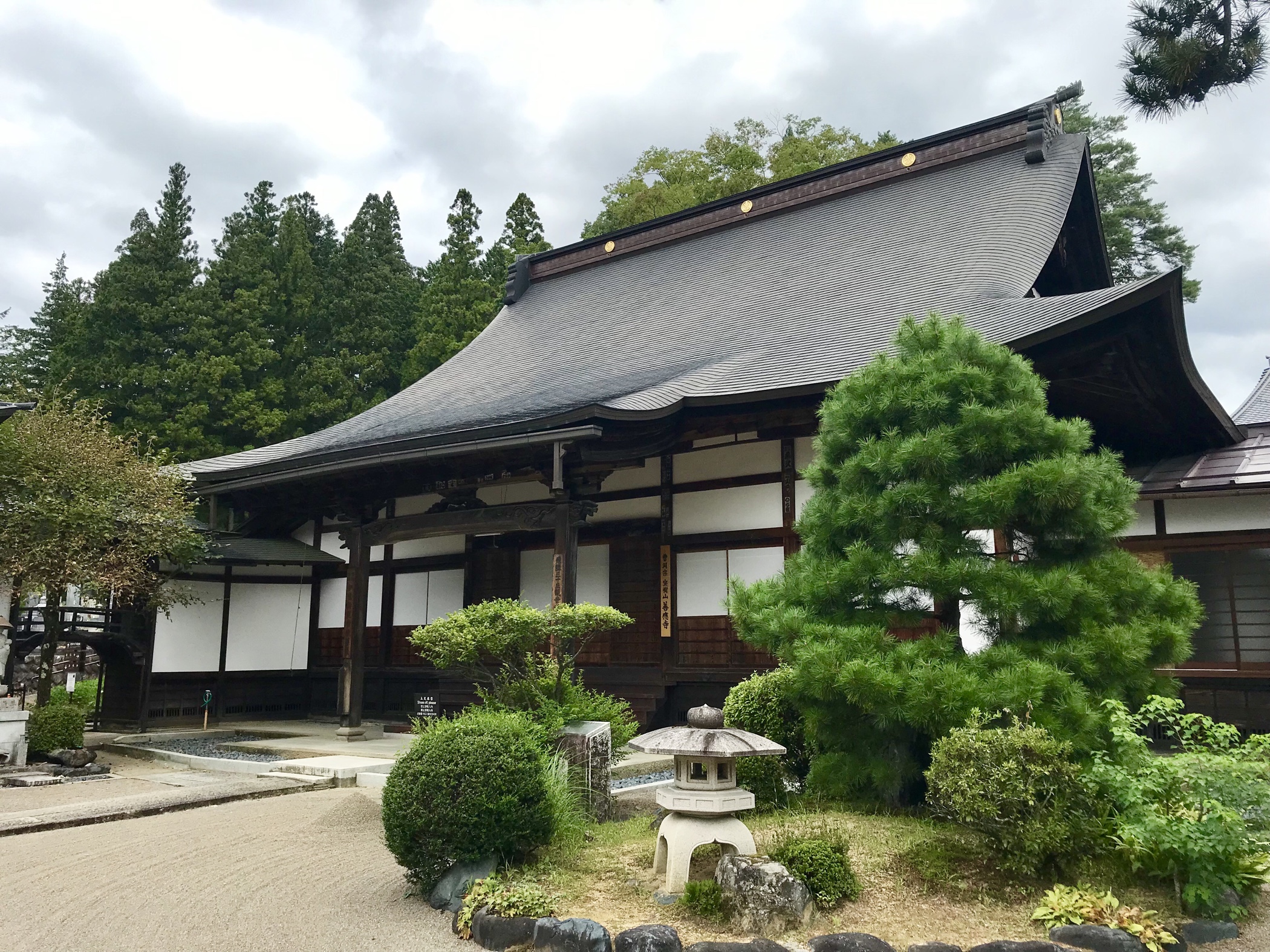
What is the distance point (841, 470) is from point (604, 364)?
8077mm

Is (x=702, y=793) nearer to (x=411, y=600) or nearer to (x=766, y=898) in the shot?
(x=766, y=898)

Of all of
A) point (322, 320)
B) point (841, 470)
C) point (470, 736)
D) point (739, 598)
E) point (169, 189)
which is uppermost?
point (169, 189)

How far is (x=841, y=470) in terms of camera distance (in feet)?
20.6

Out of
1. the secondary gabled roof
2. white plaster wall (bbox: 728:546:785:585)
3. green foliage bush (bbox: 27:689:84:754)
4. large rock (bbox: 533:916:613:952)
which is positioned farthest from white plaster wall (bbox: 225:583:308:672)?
large rock (bbox: 533:916:613:952)

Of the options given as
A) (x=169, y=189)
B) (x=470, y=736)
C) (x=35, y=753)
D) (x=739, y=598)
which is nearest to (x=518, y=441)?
(x=739, y=598)

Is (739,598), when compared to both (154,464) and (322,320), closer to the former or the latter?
(154,464)

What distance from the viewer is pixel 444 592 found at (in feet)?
46.8

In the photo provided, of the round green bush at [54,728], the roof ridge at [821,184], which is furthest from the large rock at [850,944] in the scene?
the roof ridge at [821,184]

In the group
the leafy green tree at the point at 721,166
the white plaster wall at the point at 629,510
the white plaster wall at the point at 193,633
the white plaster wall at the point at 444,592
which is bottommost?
the white plaster wall at the point at 193,633

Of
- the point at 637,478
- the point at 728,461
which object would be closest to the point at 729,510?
the point at 728,461

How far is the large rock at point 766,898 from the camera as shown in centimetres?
Answer: 429

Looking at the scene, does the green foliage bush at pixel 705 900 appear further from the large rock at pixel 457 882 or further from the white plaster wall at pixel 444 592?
the white plaster wall at pixel 444 592

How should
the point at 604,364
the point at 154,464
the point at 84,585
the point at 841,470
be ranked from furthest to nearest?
the point at 604,364 → the point at 154,464 → the point at 84,585 → the point at 841,470

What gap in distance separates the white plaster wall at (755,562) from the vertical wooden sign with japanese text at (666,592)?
2.67ft
